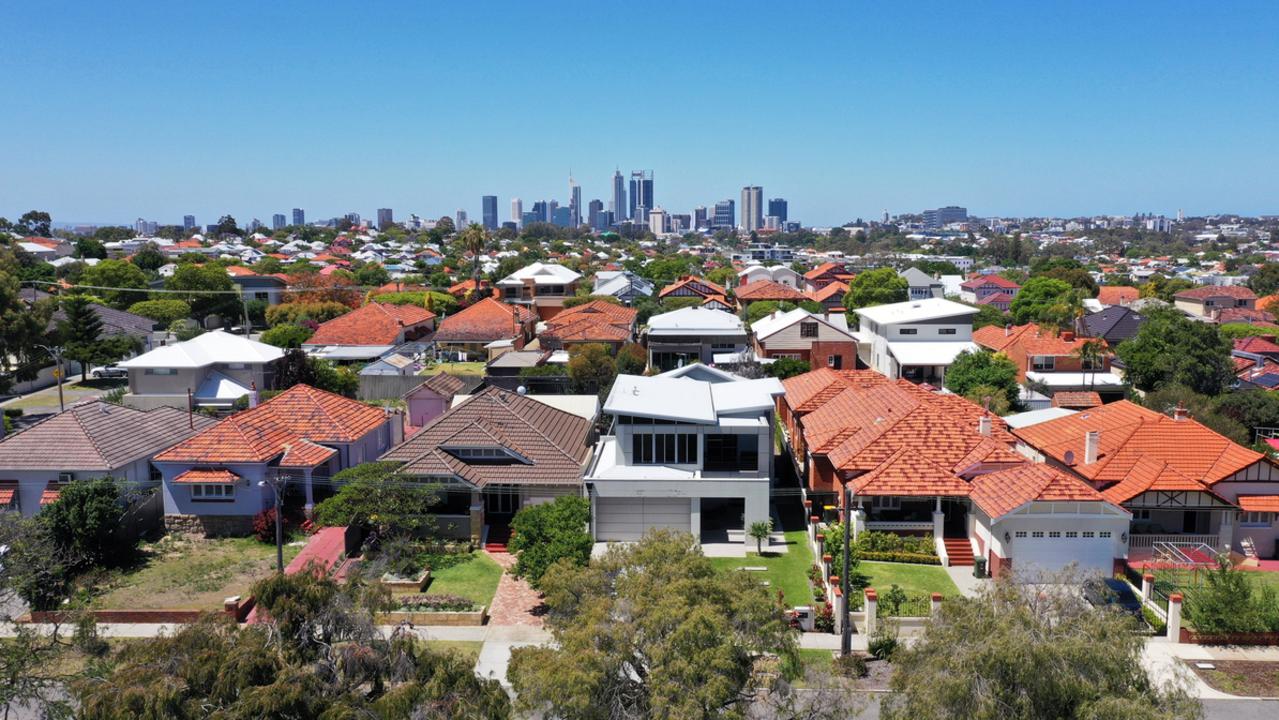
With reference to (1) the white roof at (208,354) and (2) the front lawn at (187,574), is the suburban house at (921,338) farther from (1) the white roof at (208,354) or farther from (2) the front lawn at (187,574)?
(2) the front lawn at (187,574)

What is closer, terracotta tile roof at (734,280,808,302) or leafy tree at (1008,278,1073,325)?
leafy tree at (1008,278,1073,325)

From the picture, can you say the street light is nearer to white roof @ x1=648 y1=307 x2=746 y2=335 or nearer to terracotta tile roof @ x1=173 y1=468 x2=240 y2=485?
Result: terracotta tile roof @ x1=173 y1=468 x2=240 y2=485

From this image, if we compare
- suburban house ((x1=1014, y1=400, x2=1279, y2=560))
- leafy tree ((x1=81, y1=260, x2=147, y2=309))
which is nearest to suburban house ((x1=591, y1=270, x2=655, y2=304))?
leafy tree ((x1=81, y1=260, x2=147, y2=309))

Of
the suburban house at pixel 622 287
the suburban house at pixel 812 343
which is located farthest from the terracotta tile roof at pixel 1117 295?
the suburban house at pixel 812 343

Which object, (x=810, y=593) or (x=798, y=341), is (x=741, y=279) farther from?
(x=810, y=593)

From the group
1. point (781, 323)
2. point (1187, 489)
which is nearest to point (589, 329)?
point (781, 323)

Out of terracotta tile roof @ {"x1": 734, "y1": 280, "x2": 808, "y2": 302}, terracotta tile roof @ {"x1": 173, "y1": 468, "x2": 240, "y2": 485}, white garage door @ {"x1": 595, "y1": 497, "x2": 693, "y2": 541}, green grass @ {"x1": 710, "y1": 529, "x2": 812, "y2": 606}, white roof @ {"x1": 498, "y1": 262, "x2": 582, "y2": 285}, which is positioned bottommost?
green grass @ {"x1": 710, "y1": 529, "x2": 812, "y2": 606}
